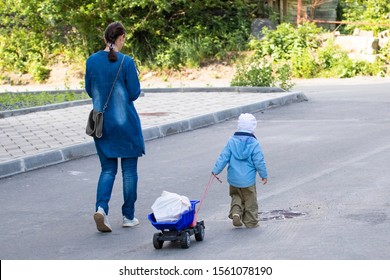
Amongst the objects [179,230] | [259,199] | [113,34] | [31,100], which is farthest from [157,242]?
[31,100]

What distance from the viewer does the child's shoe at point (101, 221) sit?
330 inches

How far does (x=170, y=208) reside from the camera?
7.68 metres

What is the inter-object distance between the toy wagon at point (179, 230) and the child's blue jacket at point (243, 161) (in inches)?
27.8

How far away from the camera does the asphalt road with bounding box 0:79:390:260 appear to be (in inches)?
297

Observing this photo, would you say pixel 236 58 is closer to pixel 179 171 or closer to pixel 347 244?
pixel 179 171

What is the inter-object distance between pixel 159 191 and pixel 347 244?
336 cm

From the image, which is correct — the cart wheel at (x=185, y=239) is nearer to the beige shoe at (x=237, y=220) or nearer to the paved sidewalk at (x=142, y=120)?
the beige shoe at (x=237, y=220)

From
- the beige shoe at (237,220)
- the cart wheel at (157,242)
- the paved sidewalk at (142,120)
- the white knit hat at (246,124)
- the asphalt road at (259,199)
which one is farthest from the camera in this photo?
the paved sidewalk at (142,120)

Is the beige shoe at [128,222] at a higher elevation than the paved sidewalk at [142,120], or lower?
higher

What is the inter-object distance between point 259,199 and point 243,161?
52.4 inches

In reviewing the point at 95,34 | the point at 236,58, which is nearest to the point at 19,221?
the point at 236,58

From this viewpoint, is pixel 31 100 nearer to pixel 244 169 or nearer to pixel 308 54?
pixel 308 54

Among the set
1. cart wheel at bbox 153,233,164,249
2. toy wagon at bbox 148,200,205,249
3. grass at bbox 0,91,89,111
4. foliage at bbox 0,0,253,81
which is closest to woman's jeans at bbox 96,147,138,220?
toy wagon at bbox 148,200,205,249

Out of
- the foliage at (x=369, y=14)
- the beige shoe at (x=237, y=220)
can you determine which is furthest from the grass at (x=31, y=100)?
the beige shoe at (x=237, y=220)
